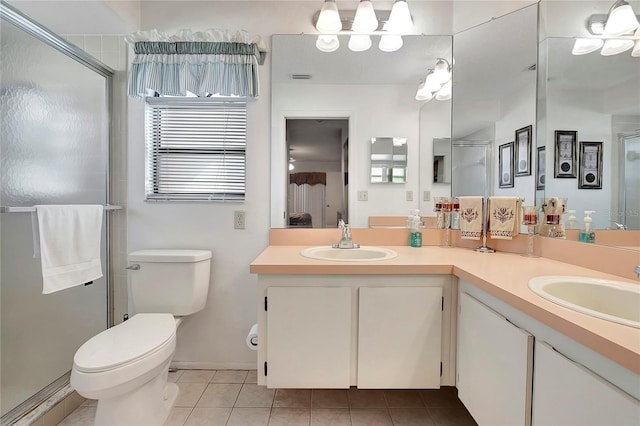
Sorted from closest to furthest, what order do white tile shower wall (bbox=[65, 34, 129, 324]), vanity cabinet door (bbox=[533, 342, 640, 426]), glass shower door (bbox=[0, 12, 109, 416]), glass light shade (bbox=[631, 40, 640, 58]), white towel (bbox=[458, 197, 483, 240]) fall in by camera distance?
vanity cabinet door (bbox=[533, 342, 640, 426]), glass light shade (bbox=[631, 40, 640, 58]), glass shower door (bbox=[0, 12, 109, 416]), white towel (bbox=[458, 197, 483, 240]), white tile shower wall (bbox=[65, 34, 129, 324])

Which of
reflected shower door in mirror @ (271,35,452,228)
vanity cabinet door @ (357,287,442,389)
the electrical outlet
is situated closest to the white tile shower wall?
the electrical outlet

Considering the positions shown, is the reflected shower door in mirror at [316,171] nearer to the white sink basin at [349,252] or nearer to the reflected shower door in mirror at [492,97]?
the white sink basin at [349,252]

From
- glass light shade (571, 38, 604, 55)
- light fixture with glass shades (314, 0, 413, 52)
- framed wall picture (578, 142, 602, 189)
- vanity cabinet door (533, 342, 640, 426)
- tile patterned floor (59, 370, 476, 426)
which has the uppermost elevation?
light fixture with glass shades (314, 0, 413, 52)

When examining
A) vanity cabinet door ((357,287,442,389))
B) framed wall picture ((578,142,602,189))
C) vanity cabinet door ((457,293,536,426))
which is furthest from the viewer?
vanity cabinet door ((357,287,442,389))

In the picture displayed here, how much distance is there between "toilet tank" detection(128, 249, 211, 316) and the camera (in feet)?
5.40

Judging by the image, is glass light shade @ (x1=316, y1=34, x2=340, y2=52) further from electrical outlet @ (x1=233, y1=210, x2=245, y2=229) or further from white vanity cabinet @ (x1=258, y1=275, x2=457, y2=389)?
white vanity cabinet @ (x1=258, y1=275, x2=457, y2=389)

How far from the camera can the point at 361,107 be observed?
1.76 m

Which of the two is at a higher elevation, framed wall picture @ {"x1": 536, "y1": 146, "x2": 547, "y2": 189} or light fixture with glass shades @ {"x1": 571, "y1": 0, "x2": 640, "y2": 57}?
light fixture with glass shades @ {"x1": 571, "y1": 0, "x2": 640, "y2": 57}

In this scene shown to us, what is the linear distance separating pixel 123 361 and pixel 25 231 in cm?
95

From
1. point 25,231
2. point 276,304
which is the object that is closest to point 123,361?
point 276,304

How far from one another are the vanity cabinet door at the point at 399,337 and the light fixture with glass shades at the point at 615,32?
1181 millimetres

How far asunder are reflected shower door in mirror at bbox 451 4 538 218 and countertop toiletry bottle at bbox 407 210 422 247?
0.99 ft

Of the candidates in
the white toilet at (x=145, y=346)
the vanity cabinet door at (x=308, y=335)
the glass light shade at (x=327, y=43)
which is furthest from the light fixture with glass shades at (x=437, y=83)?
the white toilet at (x=145, y=346)

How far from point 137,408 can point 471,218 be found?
1.89 m
